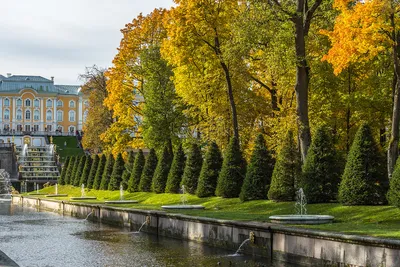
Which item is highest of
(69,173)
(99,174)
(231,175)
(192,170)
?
(192,170)

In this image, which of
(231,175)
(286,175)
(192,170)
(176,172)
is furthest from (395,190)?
(176,172)

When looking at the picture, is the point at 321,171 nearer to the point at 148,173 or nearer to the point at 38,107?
the point at 148,173

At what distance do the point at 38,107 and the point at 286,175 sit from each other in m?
104

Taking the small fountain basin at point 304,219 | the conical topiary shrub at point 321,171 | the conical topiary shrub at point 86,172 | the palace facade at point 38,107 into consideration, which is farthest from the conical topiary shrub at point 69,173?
the palace facade at point 38,107

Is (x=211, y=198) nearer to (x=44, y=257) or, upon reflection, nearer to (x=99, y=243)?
(x=99, y=243)

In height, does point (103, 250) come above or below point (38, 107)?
below

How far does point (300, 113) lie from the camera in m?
22.4

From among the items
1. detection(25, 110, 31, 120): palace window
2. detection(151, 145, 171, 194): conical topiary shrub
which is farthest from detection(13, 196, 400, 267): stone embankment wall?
detection(25, 110, 31, 120): palace window

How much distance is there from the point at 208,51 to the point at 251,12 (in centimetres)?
597

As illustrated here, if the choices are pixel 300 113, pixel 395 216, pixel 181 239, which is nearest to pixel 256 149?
pixel 300 113

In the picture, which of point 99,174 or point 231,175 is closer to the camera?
point 231,175

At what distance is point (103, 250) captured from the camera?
17.2m

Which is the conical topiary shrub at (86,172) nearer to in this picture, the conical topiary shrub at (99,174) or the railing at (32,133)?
the conical topiary shrub at (99,174)

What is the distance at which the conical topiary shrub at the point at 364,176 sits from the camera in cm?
1867
